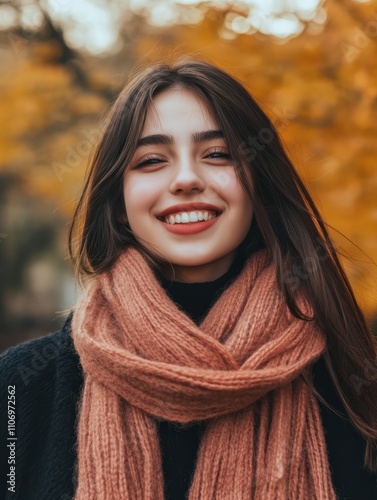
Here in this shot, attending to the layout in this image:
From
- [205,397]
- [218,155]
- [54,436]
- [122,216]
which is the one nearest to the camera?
[205,397]

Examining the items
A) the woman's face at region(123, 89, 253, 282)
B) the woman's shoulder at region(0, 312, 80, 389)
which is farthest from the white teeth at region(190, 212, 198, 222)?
the woman's shoulder at region(0, 312, 80, 389)

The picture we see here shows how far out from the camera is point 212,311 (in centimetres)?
215

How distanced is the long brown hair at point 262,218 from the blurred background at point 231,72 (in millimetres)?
275

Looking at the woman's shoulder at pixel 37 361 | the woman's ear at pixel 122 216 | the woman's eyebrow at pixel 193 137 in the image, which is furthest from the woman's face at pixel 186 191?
the woman's shoulder at pixel 37 361

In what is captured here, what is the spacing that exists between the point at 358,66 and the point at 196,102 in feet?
4.84

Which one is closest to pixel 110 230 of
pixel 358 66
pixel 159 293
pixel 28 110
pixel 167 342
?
pixel 159 293

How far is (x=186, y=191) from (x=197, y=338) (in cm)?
40

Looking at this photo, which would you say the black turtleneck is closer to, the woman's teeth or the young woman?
the young woman

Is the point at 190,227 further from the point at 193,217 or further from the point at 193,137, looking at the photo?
the point at 193,137

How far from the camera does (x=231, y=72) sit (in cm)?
342

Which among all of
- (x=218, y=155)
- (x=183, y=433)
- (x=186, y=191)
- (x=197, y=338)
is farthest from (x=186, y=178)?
(x=183, y=433)

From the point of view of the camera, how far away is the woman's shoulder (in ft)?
6.86

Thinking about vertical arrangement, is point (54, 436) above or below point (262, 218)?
below

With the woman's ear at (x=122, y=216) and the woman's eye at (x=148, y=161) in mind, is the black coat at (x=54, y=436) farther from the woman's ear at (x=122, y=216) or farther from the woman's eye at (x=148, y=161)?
the woman's eye at (x=148, y=161)
